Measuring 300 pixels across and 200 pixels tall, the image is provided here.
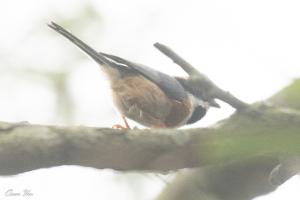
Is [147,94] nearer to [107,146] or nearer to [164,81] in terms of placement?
[164,81]

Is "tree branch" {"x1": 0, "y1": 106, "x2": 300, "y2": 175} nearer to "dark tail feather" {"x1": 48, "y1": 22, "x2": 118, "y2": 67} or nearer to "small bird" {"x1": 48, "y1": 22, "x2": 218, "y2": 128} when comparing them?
"dark tail feather" {"x1": 48, "y1": 22, "x2": 118, "y2": 67}

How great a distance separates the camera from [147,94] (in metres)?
3.81

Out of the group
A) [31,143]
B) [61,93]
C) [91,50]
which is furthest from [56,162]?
[61,93]

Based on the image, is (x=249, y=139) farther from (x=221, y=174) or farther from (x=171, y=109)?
(x=171, y=109)

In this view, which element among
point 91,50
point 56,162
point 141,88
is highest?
point 56,162

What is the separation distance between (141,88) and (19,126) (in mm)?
2745

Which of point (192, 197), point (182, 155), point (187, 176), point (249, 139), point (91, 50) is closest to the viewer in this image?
point (249, 139)

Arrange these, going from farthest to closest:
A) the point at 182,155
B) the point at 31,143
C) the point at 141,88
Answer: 1. the point at 141,88
2. the point at 182,155
3. the point at 31,143

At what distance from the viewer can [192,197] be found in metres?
1.67

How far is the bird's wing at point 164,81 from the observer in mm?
3799

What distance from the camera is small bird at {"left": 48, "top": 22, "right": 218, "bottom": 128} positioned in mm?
3732

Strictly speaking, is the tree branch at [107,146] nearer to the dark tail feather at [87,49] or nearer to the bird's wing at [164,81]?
the dark tail feather at [87,49]

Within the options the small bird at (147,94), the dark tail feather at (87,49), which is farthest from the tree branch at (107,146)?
the small bird at (147,94)

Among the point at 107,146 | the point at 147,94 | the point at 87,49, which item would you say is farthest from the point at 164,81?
the point at 107,146
